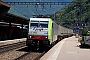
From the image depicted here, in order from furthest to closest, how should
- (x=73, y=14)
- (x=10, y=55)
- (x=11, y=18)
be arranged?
(x=73, y=14) → (x=11, y=18) → (x=10, y=55)

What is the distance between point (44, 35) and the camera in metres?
19.8

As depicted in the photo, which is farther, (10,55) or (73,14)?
Answer: (73,14)

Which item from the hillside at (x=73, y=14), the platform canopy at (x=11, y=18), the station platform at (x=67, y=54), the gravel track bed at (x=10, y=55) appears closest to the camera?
the station platform at (x=67, y=54)

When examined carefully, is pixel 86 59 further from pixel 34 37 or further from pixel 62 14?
pixel 62 14

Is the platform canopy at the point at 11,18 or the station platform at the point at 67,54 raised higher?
the platform canopy at the point at 11,18

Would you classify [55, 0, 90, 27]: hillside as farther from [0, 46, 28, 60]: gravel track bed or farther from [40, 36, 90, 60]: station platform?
[0, 46, 28, 60]: gravel track bed

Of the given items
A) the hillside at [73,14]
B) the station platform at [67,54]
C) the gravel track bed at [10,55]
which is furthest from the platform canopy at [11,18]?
the hillside at [73,14]

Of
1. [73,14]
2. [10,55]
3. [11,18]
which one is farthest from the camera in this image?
[73,14]

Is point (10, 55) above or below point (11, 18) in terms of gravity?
below

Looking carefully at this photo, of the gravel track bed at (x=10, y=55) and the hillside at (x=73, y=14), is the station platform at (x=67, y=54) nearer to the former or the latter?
the gravel track bed at (x=10, y=55)

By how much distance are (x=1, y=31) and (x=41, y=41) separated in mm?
24521

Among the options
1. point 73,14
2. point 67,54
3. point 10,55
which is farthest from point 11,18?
point 73,14

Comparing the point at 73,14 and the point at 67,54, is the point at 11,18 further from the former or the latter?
the point at 73,14

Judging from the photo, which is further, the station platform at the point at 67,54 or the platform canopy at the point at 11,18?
the platform canopy at the point at 11,18
